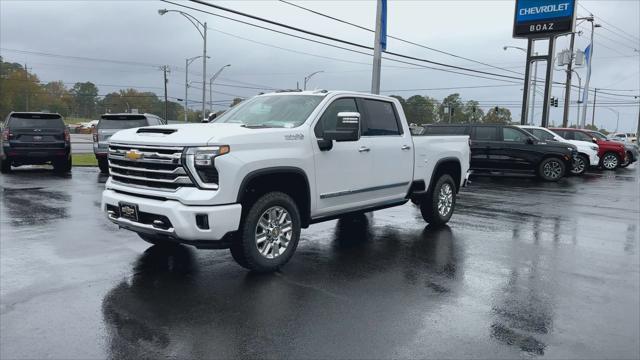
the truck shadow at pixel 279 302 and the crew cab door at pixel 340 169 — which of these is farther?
the crew cab door at pixel 340 169

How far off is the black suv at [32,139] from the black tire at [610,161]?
72.4 feet

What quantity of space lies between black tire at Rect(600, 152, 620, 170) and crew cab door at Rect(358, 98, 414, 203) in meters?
19.5

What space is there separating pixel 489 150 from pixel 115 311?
15583 mm

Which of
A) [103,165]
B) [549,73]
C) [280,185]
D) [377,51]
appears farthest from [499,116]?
[280,185]

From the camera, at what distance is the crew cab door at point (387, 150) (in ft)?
23.0

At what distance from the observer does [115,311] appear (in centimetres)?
451

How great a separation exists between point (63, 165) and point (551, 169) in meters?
15.8

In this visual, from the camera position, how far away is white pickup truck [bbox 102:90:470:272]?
5074 millimetres

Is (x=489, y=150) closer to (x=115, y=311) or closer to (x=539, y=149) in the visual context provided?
(x=539, y=149)

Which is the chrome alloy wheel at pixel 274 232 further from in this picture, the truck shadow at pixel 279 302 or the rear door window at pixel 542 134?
the rear door window at pixel 542 134

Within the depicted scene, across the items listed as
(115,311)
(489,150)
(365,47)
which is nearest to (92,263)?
(115,311)

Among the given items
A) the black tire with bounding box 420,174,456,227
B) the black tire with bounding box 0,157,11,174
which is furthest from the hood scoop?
the black tire with bounding box 0,157,11,174

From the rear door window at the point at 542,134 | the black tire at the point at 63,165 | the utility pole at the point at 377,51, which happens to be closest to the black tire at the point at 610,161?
the rear door window at the point at 542,134

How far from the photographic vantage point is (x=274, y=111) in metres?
6.51
